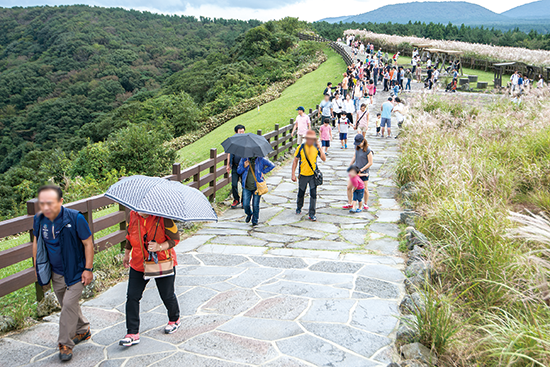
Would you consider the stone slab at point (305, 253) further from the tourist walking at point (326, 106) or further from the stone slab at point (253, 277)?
the tourist walking at point (326, 106)

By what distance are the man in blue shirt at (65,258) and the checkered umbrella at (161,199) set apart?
469 millimetres

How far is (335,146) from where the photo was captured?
16734mm

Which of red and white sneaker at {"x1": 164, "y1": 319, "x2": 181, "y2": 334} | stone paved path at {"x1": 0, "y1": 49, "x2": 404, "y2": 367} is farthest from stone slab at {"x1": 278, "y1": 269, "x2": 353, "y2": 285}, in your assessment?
red and white sneaker at {"x1": 164, "y1": 319, "x2": 181, "y2": 334}

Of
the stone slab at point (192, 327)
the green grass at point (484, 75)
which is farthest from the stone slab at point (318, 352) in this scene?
the green grass at point (484, 75)

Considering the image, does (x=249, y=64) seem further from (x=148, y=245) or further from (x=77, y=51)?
(x=77, y=51)

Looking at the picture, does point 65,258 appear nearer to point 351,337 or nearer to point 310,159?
point 351,337

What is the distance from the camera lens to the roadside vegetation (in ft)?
12.3

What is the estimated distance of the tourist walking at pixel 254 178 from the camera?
870 cm

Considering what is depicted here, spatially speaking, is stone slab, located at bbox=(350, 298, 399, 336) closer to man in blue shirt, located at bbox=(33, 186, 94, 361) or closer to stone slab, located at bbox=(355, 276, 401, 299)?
stone slab, located at bbox=(355, 276, 401, 299)

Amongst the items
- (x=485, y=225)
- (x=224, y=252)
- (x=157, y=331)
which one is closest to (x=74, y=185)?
(x=224, y=252)

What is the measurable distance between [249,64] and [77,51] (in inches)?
2814

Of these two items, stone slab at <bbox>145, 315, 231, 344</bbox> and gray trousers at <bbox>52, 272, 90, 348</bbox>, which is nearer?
gray trousers at <bbox>52, 272, 90, 348</bbox>

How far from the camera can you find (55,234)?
13.2 feet

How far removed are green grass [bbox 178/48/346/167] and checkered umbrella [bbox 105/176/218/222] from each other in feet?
46.9
